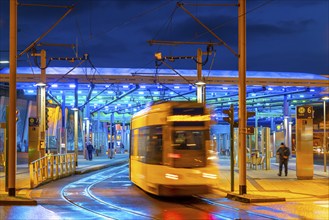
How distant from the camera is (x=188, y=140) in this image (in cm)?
1734

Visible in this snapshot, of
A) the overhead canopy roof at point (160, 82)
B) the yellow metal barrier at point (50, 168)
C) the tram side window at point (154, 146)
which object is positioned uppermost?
the overhead canopy roof at point (160, 82)

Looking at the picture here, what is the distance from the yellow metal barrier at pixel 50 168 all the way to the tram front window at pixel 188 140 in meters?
7.47

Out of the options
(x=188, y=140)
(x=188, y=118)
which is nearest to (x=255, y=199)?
(x=188, y=140)

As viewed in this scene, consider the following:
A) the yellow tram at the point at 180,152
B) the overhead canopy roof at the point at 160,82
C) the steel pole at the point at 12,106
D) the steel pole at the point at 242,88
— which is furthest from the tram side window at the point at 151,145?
the overhead canopy roof at the point at 160,82

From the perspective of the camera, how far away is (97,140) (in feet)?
231

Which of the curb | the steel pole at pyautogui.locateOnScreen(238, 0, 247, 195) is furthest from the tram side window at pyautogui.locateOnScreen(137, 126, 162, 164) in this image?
the curb

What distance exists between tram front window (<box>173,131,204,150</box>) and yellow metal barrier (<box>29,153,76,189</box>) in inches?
294

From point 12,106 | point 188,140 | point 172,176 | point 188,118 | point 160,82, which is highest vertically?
point 160,82

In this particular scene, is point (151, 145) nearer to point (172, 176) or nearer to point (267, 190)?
point (172, 176)

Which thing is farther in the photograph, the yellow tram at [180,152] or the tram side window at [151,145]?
the tram side window at [151,145]

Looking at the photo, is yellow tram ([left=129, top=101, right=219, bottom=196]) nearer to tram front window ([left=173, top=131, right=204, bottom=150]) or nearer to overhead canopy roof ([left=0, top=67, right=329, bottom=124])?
tram front window ([left=173, top=131, right=204, bottom=150])

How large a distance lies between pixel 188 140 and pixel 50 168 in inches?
451

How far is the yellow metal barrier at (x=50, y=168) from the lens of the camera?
22.7 metres

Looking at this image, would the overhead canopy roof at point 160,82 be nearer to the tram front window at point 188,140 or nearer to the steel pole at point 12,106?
the steel pole at point 12,106
